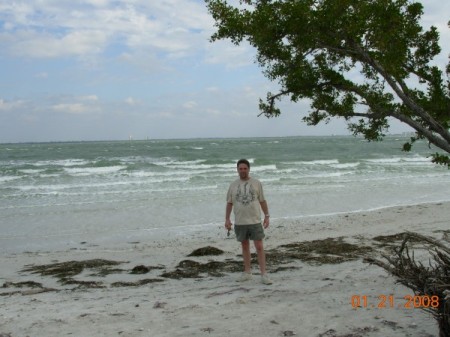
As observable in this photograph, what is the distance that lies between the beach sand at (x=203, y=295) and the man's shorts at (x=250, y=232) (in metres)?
0.67

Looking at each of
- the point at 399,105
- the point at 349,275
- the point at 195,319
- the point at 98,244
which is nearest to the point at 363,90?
the point at 399,105

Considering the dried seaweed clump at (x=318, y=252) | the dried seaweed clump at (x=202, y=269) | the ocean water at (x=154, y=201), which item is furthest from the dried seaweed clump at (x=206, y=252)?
the ocean water at (x=154, y=201)

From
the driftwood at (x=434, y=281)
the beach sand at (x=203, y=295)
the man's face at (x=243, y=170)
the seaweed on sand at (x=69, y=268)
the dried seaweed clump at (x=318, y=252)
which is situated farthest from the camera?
the dried seaweed clump at (x=318, y=252)

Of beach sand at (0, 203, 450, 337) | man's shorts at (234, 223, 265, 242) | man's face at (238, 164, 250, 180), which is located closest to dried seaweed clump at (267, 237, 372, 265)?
beach sand at (0, 203, 450, 337)

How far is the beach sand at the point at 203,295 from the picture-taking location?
4.89 metres

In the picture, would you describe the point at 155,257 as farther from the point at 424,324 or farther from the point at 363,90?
the point at 424,324

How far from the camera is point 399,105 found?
6.63 m

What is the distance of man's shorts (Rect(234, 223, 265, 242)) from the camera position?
6781mm

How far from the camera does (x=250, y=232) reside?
22.4 ft

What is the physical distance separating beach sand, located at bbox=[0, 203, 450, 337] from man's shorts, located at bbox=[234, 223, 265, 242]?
67cm

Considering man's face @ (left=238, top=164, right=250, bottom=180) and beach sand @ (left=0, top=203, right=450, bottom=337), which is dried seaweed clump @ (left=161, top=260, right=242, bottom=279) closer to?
beach sand @ (left=0, top=203, right=450, bottom=337)

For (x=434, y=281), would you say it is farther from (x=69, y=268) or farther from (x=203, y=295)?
(x=69, y=268)
